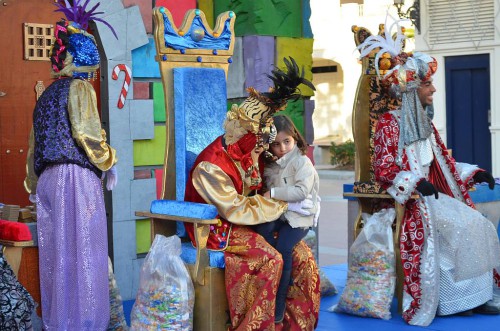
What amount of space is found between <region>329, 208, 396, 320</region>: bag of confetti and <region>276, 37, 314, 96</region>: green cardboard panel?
143cm

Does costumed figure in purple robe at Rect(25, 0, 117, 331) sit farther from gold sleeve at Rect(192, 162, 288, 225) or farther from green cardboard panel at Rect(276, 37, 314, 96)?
green cardboard panel at Rect(276, 37, 314, 96)

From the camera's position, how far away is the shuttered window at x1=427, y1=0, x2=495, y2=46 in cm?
1336

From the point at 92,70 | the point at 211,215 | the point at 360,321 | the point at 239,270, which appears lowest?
the point at 360,321

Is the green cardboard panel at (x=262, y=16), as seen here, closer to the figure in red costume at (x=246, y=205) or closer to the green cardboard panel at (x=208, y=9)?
the green cardboard panel at (x=208, y=9)

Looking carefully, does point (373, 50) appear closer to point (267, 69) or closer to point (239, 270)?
point (267, 69)

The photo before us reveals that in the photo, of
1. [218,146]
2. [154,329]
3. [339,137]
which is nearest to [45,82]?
[218,146]

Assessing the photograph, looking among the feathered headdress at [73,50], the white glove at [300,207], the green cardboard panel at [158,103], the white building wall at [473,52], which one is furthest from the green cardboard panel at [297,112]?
the white building wall at [473,52]

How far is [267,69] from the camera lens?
6.53 m

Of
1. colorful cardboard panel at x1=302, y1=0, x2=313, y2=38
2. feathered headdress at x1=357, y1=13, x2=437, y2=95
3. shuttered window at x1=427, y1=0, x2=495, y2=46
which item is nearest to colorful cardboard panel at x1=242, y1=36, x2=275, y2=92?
colorful cardboard panel at x1=302, y1=0, x2=313, y2=38

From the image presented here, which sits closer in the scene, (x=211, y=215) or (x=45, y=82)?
(x=211, y=215)

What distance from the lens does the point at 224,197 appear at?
15.0 feet

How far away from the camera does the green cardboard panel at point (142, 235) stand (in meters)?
6.01

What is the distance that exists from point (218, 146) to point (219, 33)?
29.5 inches

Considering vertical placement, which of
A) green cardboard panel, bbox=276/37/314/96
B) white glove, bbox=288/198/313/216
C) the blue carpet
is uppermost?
green cardboard panel, bbox=276/37/314/96
